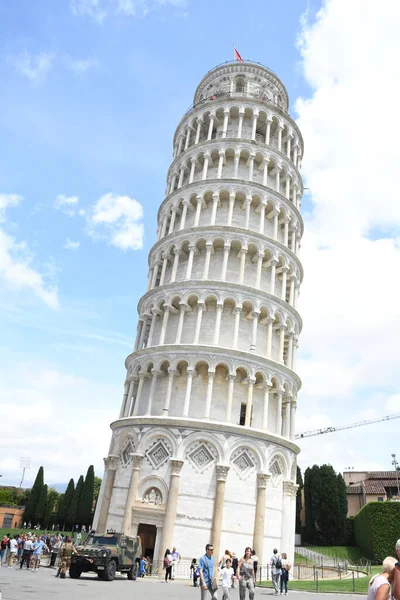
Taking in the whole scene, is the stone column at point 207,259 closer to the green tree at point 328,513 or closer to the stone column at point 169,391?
the stone column at point 169,391

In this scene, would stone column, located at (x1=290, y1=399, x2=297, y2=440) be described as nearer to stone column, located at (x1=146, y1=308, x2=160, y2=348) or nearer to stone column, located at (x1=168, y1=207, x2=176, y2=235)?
stone column, located at (x1=146, y1=308, x2=160, y2=348)

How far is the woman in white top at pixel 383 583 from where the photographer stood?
6633mm

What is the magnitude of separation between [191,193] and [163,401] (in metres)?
16.4

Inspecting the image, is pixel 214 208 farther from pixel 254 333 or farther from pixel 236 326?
pixel 254 333

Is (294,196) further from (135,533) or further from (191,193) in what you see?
(135,533)

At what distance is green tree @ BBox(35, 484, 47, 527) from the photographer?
71.2 m

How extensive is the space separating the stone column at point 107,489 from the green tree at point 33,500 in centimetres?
4634

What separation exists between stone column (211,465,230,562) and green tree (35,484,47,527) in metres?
52.6

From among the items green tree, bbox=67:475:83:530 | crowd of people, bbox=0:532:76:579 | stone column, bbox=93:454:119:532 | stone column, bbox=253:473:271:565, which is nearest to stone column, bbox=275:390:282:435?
stone column, bbox=253:473:271:565

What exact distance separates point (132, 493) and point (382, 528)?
23.4 m

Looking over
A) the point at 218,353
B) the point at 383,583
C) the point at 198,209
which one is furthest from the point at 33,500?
the point at 383,583

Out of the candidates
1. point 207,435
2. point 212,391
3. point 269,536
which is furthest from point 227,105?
point 269,536

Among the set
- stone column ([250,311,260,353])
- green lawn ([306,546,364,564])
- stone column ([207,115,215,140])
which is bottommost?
green lawn ([306,546,364,564])

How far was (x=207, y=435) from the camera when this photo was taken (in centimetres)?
2964
